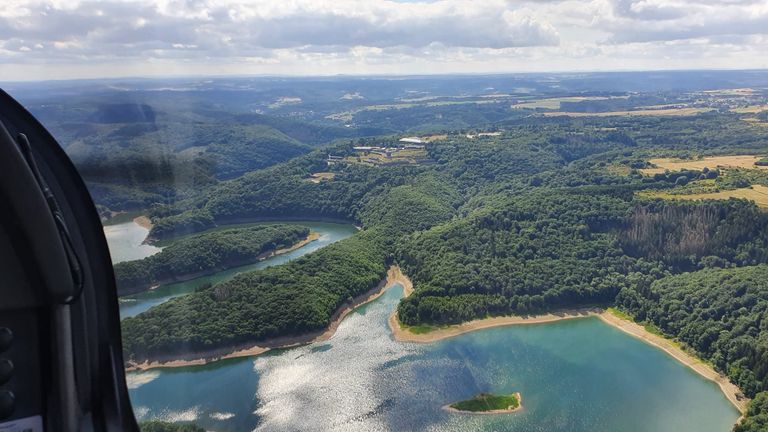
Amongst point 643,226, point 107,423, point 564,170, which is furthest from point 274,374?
point 564,170

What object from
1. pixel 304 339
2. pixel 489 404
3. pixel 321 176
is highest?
pixel 321 176

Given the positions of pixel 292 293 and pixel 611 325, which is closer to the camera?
pixel 292 293

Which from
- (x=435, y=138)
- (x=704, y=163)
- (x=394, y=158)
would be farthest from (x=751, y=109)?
(x=394, y=158)

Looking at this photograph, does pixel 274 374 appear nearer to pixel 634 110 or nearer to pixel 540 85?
pixel 634 110

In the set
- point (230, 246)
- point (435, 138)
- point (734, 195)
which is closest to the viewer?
point (230, 246)

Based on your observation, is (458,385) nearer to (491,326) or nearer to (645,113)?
(491,326)

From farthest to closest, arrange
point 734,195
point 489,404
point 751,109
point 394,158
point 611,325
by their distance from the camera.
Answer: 1. point 751,109
2. point 394,158
3. point 734,195
4. point 611,325
5. point 489,404

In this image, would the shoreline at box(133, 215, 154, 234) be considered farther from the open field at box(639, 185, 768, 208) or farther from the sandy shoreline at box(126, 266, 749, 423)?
the open field at box(639, 185, 768, 208)
